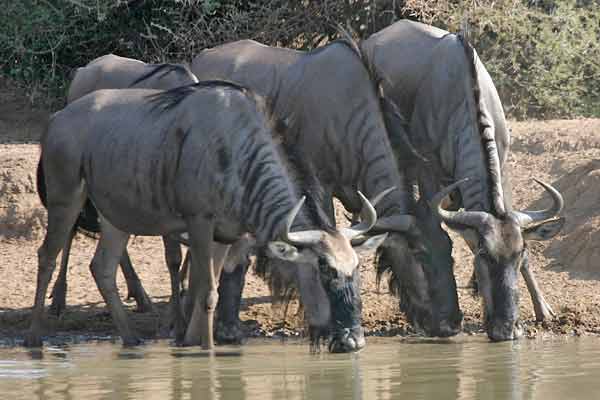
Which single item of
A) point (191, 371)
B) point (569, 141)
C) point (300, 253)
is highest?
point (569, 141)

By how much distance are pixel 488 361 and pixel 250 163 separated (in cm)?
188

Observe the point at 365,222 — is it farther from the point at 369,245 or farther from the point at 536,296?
the point at 536,296

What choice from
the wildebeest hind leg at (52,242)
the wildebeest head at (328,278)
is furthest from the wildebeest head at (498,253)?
the wildebeest hind leg at (52,242)

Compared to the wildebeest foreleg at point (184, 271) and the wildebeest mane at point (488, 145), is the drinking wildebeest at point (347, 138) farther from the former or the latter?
the wildebeest foreleg at point (184, 271)

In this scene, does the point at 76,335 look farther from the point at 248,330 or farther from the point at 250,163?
the point at 250,163

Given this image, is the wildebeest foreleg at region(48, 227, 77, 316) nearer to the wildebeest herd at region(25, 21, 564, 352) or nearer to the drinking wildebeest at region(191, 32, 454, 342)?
the wildebeest herd at region(25, 21, 564, 352)

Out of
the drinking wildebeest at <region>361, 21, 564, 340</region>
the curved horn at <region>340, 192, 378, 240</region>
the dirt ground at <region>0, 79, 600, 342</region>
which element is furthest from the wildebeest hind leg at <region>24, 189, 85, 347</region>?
the drinking wildebeest at <region>361, 21, 564, 340</region>

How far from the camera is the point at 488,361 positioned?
9305 mm

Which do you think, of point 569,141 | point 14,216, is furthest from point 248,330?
point 569,141

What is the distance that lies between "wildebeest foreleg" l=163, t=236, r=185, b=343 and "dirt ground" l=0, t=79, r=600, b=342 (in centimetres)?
46

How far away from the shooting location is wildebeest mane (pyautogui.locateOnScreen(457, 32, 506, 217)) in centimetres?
1033

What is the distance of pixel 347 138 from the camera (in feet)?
36.0

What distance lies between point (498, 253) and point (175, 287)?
7.48 feet

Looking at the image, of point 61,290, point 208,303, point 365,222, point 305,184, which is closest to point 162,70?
point 61,290
